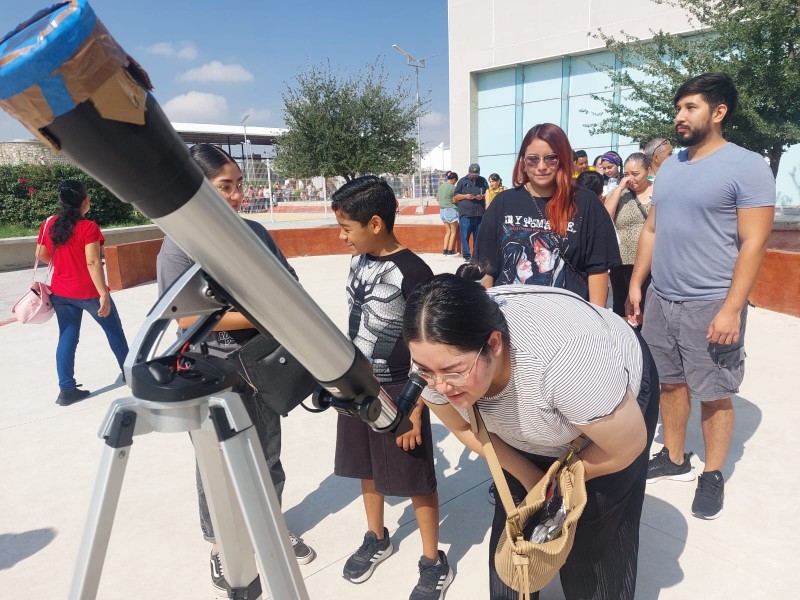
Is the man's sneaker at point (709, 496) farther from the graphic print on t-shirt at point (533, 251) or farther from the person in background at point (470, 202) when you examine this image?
the person in background at point (470, 202)

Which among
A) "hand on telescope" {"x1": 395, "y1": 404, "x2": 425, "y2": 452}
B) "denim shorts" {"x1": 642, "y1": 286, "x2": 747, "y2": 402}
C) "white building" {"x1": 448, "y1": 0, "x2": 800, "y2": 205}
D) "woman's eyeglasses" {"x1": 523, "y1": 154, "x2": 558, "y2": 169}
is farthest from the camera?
"white building" {"x1": 448, "y1": 0, "x2": 800, "y2": 205}

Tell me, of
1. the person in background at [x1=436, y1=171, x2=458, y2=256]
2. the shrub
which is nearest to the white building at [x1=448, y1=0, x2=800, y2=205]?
the person in background at [x1=436, y1=171, x2=458, y2=256]

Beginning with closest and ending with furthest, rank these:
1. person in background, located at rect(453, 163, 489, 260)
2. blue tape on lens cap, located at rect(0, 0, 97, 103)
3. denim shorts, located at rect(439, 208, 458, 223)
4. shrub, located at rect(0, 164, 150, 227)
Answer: blue tape on lens cap, located at rect(0, 0, 97, 103) → person in background, located at rect(453, 163, 489, 260) → denim shorts, located at rect(439, 208, 458, 223) → shrub, located at rect(0, 164, 150, 227)

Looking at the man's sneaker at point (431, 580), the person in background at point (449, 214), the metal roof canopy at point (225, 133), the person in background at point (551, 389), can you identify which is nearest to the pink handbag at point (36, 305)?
the man's sneaker at point (431, 580)

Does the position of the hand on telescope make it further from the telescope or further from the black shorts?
the telescope

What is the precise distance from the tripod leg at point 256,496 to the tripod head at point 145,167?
14cm

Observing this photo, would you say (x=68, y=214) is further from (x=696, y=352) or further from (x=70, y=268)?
(x=696, y=352)

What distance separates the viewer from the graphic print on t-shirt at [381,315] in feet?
7.12

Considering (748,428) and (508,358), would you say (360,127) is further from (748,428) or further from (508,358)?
(508,358)

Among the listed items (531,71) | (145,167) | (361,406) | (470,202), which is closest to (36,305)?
(361,406)

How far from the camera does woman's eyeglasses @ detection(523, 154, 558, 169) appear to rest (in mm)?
2570

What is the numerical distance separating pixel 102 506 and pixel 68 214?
4.04m

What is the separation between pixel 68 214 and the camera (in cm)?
426

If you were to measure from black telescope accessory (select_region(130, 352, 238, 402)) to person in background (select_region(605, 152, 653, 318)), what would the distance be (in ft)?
11.5
